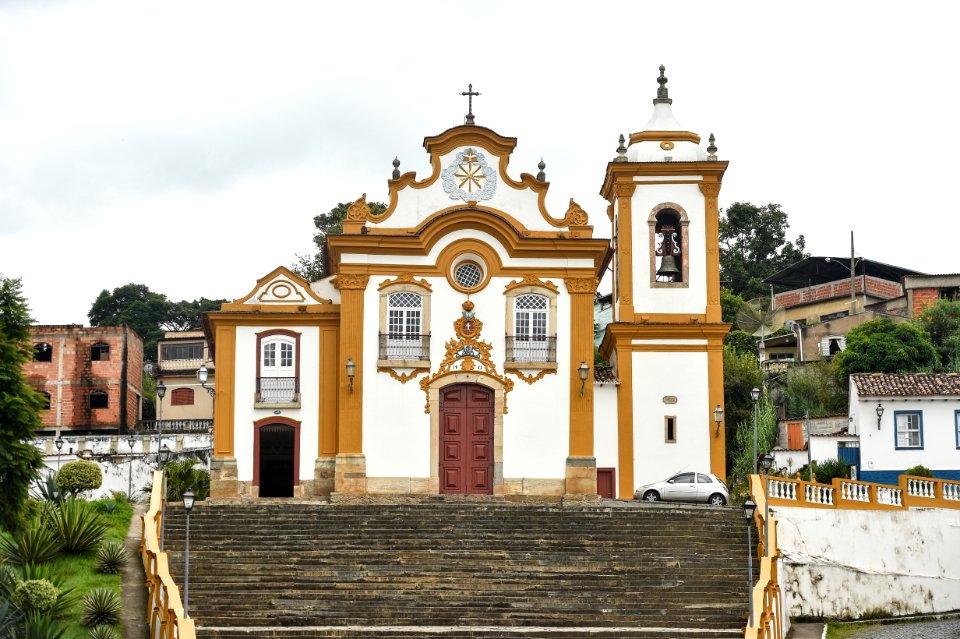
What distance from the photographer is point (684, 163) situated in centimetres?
3819

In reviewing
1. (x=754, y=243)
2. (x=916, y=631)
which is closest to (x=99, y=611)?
(x=916, y=631)

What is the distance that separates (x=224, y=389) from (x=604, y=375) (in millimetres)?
10136

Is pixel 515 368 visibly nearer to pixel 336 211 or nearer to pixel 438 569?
pixel 438 569

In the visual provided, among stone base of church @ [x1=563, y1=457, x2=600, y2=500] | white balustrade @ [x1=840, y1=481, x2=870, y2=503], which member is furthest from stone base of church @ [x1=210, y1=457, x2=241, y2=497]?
white balustrade @ [x1=840, y1=481, x2=870, y2=503]

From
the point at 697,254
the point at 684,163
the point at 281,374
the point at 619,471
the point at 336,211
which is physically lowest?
the point at 619,471

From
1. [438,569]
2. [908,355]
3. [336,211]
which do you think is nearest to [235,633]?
[438,569]

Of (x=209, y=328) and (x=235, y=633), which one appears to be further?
(x=209, y=328)

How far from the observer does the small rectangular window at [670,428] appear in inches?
1447

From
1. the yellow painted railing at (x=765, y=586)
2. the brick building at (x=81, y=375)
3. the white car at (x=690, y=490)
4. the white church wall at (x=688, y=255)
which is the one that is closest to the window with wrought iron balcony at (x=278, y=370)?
the white car at (x=690, y=490)

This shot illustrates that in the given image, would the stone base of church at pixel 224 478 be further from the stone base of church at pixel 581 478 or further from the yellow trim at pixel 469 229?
the stone base of church at pixel 581 478

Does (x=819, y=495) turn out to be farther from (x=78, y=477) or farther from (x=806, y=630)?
(x=78, y=477)

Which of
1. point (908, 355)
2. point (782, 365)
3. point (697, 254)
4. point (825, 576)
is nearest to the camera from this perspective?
point (825, 576)

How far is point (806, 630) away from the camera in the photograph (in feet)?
94.5

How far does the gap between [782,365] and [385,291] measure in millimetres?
26113
